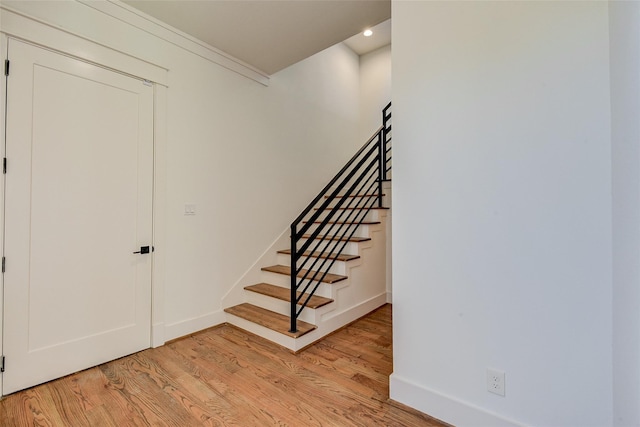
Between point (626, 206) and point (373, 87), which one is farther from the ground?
point (373, 87)

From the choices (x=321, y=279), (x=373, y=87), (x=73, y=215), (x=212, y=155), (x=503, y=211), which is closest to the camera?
(x=503, y=211)

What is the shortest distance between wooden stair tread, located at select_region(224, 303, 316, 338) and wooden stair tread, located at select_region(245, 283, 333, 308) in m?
0.17

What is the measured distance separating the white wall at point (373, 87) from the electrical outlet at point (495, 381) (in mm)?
4090

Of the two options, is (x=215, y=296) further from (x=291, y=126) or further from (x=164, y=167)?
(x=291, y=126)

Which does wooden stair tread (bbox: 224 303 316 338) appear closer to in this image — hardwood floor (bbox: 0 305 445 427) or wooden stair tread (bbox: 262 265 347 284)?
hardwood floor (bbox: 0 305 445 427)

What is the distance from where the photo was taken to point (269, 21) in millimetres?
2324

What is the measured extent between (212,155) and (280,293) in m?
1.55

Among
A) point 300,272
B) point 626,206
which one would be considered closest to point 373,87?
point 300,272

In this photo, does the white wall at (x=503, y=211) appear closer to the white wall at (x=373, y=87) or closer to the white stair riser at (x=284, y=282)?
the white stair riser at (x=284, y=282)

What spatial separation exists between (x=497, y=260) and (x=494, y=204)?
0.91 ft

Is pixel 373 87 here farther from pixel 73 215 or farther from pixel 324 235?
pixel 73 215

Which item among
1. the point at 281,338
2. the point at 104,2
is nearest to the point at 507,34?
the point at 281,338

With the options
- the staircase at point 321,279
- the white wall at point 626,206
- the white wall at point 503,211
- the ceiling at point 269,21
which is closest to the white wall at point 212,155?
the ceiling at point 269,21

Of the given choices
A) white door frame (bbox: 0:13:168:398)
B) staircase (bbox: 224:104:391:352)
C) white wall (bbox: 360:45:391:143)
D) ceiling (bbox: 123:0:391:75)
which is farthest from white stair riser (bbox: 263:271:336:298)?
white wall (bbox: 360:45:391:143)
